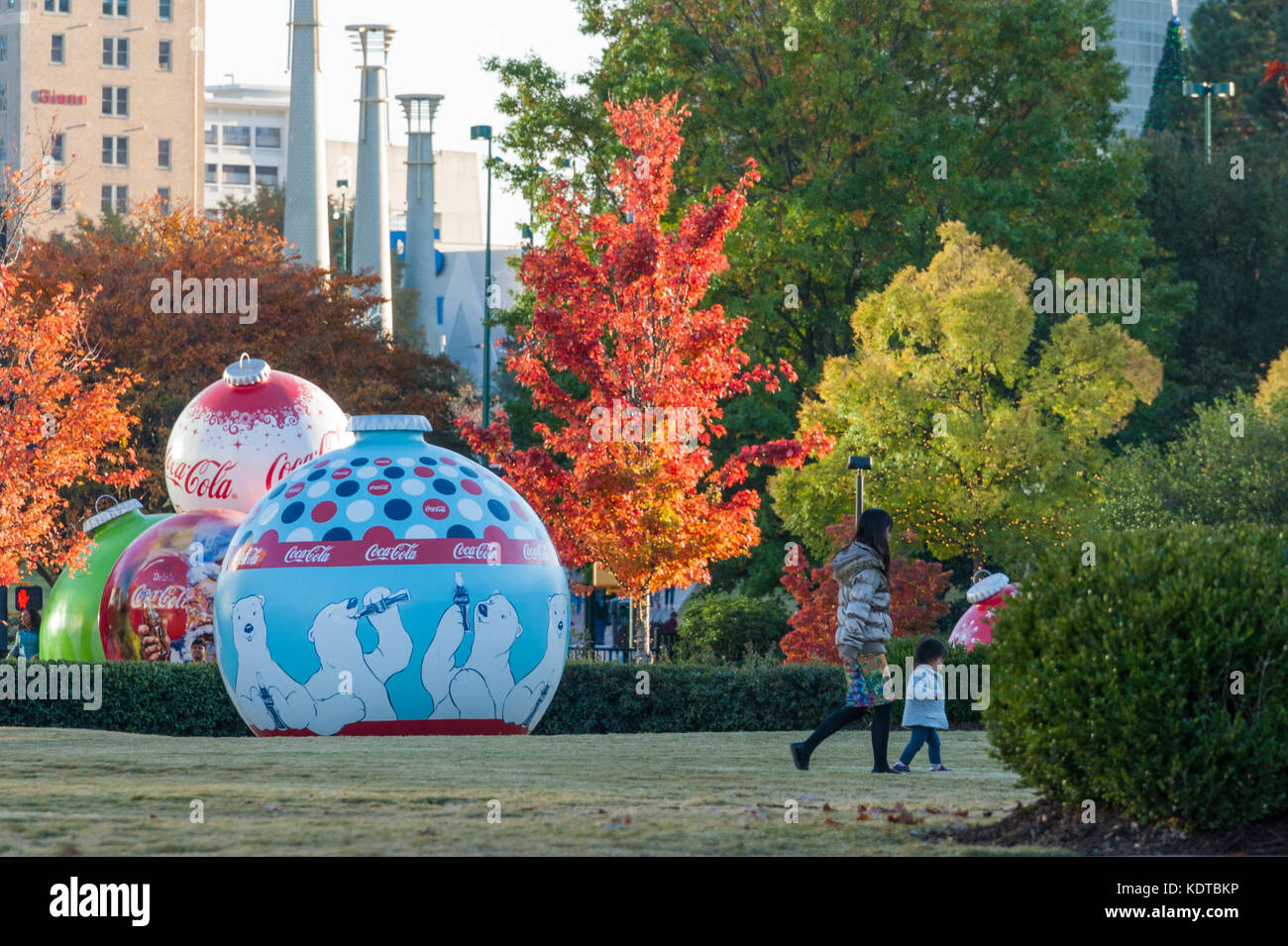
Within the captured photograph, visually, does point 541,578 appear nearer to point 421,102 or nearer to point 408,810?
point 408,810

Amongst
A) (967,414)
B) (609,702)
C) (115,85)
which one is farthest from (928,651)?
(115,85)

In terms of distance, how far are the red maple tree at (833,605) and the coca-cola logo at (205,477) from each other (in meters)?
8.93

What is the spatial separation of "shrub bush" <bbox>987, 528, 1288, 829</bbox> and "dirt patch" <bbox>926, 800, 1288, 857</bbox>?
104 mm

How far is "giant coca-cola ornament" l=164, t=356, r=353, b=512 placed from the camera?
25.6m

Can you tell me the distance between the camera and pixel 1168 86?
72312 mm

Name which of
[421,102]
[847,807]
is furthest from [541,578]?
[421,102]

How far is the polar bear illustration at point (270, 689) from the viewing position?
17.3 meters

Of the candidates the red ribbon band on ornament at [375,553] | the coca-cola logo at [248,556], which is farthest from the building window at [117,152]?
the red ribbon band on ornament at [375,553]

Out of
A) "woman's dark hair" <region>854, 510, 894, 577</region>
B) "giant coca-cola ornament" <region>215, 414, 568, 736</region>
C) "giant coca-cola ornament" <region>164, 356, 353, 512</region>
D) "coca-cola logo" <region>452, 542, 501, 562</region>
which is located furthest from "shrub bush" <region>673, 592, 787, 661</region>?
"woman's dark hair" <region>854, 510, 894, 577</region>

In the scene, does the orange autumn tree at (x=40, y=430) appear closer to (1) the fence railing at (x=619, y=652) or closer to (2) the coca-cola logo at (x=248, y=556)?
(1) the fence railing at (x=619, y=652)

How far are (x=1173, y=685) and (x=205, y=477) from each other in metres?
19.0

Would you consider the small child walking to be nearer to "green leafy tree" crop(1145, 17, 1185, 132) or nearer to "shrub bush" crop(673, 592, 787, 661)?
"shrub bush" crop(673, 592, 787, 661)

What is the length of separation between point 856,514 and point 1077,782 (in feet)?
70.9

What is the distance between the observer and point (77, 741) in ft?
53.4
